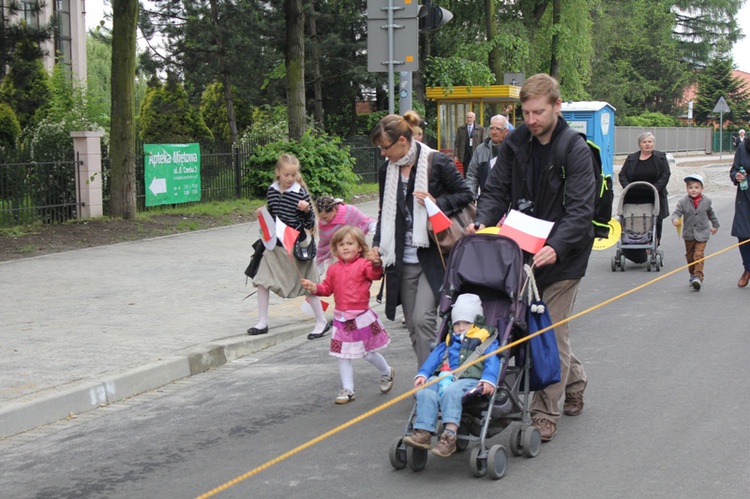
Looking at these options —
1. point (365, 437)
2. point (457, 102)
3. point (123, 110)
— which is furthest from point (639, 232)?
point (457, 102)

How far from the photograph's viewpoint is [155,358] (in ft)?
26.3

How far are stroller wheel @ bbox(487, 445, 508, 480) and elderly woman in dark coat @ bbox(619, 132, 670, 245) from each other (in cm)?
898

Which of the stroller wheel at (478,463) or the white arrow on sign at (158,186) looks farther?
the white arrow on sign at (158,186)

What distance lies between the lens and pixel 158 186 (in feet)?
65.2

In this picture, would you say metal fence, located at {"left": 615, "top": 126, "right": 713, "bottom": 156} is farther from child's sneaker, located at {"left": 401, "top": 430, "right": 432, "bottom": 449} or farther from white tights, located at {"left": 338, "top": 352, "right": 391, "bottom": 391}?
child's sneaker, located at {"left": 401, "top": 430, "right": 432, "bottom": 449}

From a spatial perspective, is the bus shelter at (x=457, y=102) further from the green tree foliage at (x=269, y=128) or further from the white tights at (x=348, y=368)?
the white tights at (x=348, y=368)

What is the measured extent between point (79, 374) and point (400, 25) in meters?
6.24

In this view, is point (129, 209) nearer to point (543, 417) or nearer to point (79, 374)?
point (79, 374)

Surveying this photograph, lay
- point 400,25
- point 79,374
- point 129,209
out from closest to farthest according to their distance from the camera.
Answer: point 79,374
point 400,25
point 129,209

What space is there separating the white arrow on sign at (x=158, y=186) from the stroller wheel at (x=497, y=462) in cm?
1552

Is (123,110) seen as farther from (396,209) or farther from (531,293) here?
(531,293)

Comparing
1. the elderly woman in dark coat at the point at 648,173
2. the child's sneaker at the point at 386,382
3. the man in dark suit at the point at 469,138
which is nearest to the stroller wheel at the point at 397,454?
the child's sneaker at the point at 386,382

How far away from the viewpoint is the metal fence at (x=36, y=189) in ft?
53.5

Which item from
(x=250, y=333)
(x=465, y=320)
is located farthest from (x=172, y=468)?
(x=250, y=333)
